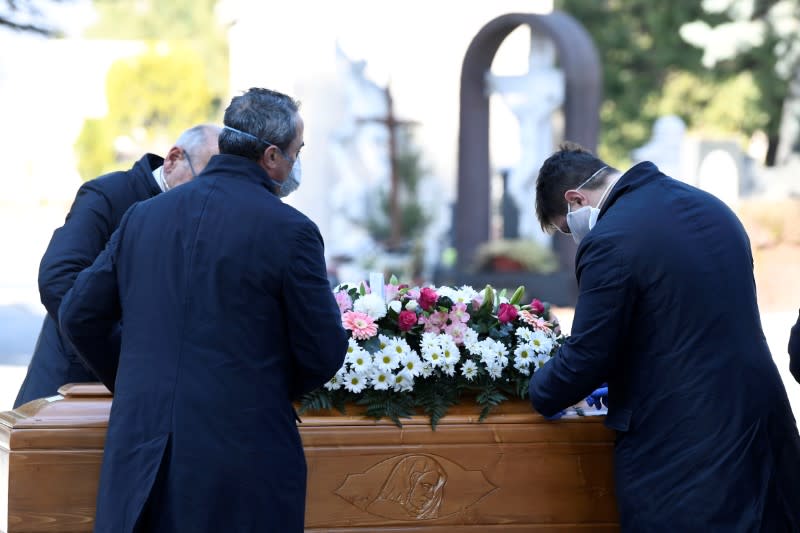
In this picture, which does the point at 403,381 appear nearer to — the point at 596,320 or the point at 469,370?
the point at 469,370

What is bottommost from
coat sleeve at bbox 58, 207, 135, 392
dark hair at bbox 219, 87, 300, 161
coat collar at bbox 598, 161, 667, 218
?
coat sleeve at bbox 58, 207, 135, 392

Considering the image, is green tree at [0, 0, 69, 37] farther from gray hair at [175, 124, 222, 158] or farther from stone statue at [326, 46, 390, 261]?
stone statue at [326, 46, 390, 261]

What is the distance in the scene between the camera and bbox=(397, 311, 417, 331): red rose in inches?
128

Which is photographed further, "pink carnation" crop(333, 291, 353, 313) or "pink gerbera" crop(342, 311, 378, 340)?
"pink carnation" crop(333, 291, 353, 313)

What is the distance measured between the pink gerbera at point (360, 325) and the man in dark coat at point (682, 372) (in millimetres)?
555

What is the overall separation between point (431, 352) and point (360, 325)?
0.72 ft

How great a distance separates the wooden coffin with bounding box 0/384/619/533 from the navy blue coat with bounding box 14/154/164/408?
333 mm

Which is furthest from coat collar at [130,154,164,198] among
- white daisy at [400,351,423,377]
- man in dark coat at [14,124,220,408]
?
white daisy at [400,351,423,377]

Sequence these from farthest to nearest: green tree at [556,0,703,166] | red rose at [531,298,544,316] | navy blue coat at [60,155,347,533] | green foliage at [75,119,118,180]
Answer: green foliage at [75,119,118,180] → green tree at [556,0,703,166] → red rose at [531,298,544,316] → navy blue coat at [60,155,347,533]

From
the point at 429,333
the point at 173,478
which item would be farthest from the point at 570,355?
the point at 173,478

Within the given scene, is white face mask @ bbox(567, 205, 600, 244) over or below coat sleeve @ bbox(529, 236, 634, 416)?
Answer: over

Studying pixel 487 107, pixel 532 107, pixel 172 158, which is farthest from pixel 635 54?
pixel 172 158

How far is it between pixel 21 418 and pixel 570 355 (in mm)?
1449

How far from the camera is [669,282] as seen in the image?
2.80m
